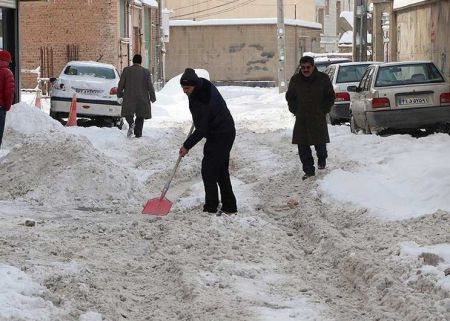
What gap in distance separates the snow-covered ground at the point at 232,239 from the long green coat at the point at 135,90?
4025mm

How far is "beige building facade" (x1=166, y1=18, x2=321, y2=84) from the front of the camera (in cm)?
6738

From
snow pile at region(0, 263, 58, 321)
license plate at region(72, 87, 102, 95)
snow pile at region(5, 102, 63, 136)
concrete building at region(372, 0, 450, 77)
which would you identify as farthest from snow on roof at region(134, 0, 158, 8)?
snow pile at region(0, 263, 58, 321)

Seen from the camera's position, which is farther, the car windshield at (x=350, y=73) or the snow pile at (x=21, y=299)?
the car windshield at (x=350, y=73)

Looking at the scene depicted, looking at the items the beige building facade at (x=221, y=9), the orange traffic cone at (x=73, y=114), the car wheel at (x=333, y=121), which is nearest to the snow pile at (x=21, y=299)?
the orange traffic cone at (x=73, y=114)

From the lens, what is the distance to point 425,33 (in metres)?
31.2

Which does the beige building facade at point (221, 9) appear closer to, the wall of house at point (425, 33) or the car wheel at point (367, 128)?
the wall of house at point (425, 33)

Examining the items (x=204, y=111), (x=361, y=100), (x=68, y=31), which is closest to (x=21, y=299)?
(x=204, y=111)

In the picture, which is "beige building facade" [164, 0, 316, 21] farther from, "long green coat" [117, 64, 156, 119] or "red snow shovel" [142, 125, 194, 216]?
"red snow shovel" [142, 125, 194, 216]

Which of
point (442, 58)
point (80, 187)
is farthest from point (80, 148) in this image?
point (442, 58)

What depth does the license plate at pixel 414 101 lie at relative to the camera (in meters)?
19.5

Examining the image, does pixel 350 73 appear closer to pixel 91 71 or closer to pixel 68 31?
pixel 91 71

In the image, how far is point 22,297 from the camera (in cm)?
668

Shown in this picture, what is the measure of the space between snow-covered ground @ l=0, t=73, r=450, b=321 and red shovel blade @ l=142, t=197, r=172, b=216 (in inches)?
5.3

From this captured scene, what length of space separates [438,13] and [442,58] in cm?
184
